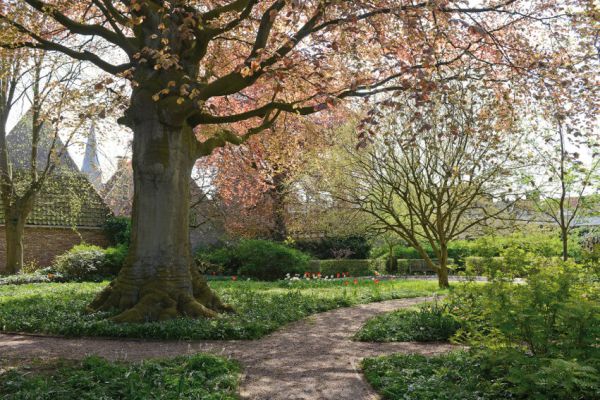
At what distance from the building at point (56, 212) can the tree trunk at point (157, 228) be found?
44.5 ft

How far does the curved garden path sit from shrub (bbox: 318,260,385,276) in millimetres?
13742

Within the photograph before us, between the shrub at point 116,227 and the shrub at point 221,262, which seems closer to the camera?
the shrub at point 221,262

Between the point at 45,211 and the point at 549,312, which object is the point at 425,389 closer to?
the point at 549,312

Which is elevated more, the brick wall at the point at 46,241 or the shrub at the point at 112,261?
the brick wall at the point at 46,241

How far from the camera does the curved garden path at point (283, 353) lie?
5348mm

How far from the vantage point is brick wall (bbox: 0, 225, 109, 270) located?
76.4ft

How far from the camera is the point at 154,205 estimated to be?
9.52 m

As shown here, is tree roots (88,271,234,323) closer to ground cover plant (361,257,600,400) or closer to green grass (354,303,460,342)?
green grass (354,303,460,342)

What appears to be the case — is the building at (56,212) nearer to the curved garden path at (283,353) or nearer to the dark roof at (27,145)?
the dark roof at (27,145)

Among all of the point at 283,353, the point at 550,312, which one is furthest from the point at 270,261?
the point at 550,312

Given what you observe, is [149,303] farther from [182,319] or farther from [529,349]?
[529,349]

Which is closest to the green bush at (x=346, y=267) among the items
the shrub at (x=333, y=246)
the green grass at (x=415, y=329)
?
the shrub at (x=333, y=246)

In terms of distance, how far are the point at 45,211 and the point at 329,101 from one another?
73.2 feet

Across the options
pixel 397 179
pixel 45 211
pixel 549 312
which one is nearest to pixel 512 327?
pixel 549 312
